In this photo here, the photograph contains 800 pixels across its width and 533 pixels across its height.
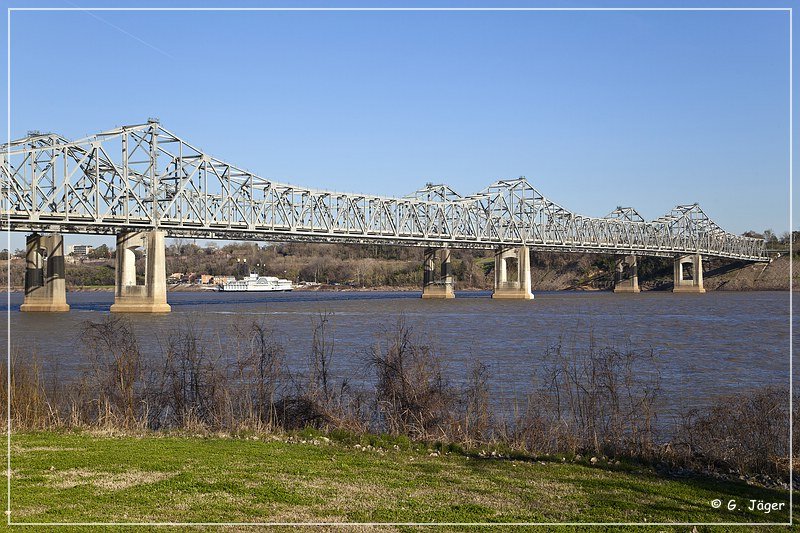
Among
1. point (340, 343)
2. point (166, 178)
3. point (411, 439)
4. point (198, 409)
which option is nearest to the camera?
point (411, 439)

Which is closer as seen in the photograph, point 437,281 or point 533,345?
point 533,345

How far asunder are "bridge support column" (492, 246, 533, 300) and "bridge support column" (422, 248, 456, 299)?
257 inches

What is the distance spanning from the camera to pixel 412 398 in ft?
53.3

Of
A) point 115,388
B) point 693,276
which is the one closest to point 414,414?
point 115,388

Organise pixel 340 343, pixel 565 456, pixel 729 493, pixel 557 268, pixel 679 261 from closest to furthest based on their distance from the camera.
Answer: pixel 729 493 → pixel 565 456 → pixel 340 343 → pixel 679 261 → pixel 557 268

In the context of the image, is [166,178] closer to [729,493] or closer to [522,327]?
[522,327]

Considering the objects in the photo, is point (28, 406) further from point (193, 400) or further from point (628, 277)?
point (628, 277)

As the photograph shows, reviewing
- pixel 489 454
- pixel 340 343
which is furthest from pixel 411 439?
pixel 340 343

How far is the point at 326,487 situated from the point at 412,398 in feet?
17.3

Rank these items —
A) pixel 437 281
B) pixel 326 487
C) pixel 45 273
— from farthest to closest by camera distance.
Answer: pixel 437 281
pixel 45 273
pixel 326 487

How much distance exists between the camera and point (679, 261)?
15062cm

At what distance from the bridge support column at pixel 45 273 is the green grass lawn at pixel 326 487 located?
65.0 metres

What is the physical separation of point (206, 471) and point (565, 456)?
5.81 metres

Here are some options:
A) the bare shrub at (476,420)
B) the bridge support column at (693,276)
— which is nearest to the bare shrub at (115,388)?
the bare shrub at (476,420)
